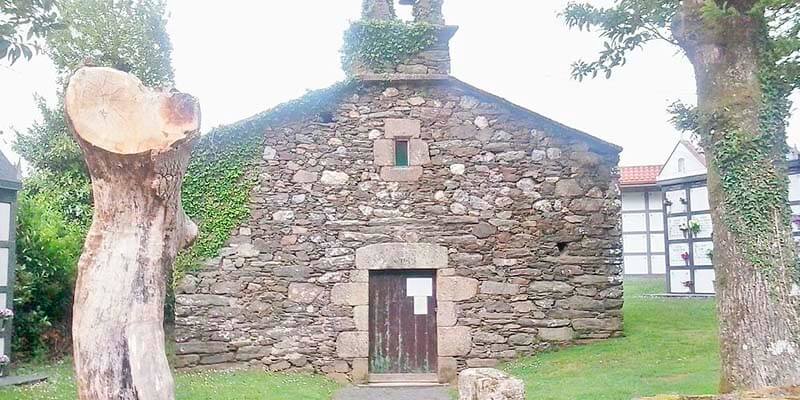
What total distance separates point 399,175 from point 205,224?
266cm

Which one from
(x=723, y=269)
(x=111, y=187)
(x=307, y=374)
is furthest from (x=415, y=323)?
(x=111, y=187)

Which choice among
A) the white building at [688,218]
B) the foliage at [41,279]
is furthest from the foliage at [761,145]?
the foliage at [41,279]

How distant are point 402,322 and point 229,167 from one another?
3118mm

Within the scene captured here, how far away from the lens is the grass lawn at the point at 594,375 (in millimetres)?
7520

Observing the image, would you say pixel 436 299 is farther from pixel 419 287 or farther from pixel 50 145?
pixel 50 145

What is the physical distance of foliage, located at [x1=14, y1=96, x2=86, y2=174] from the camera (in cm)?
1512

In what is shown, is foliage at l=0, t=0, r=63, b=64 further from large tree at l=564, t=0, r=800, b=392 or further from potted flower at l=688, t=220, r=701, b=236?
potted flower at l=688, t=220, r=701, b=236

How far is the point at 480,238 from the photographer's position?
10172 millimetres

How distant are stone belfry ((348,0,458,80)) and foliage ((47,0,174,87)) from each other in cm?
695

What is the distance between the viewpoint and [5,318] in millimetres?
9031

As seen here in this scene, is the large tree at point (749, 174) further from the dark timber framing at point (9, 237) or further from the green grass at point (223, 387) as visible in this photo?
the dark timber framing at point (9, 237)

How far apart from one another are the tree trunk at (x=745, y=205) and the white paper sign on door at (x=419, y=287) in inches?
188

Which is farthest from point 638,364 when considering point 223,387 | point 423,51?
point 423,51

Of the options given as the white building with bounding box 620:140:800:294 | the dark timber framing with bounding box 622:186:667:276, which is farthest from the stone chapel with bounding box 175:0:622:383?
the dark timber framing with bounding box 622:186:667:276
